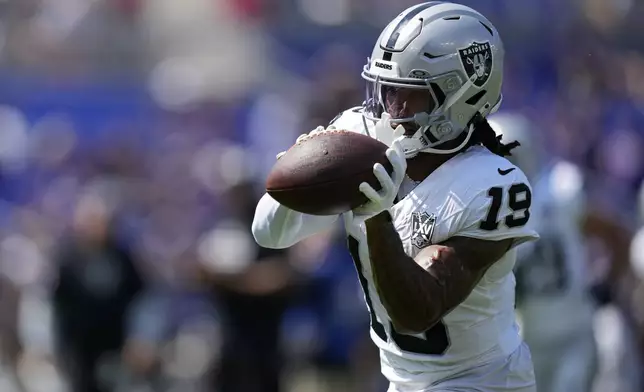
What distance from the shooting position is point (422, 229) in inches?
126

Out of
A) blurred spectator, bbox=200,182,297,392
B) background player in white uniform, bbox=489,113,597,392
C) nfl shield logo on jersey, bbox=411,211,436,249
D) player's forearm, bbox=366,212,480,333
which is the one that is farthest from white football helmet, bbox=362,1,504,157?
blurred spectator, bbox=200,182,297,392

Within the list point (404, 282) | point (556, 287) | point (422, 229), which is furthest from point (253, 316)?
point (404, 282)

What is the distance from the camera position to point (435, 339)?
11.0 ft

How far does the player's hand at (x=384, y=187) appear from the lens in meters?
2.89

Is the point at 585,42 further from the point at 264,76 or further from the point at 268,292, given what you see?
the point at 268,292

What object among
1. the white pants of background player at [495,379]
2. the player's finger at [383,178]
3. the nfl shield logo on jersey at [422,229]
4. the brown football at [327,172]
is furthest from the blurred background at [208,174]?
the player's finger at [383,178]

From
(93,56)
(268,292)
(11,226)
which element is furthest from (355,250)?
(93,56)

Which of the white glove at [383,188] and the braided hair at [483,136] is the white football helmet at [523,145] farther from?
the white glove at [383,188]

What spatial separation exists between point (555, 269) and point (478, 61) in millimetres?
3018

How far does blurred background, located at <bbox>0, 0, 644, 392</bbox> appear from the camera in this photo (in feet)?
21.7

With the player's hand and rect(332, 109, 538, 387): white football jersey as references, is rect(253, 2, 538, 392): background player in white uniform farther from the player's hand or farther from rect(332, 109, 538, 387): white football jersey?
the player's hand

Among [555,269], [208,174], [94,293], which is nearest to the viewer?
[555,269]

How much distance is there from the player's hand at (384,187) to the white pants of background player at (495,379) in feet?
2.10

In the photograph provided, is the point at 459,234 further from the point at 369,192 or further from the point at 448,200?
the point at 369,192
